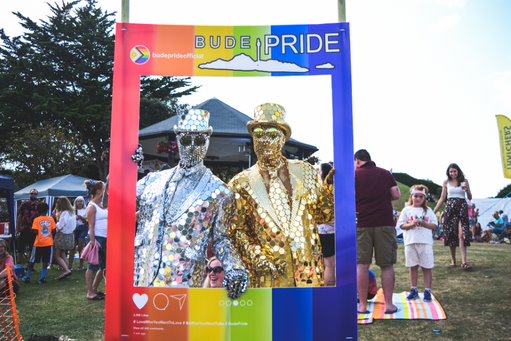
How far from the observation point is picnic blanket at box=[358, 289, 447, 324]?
447 centimetres

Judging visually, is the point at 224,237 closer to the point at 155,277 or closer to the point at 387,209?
the point at 155,277

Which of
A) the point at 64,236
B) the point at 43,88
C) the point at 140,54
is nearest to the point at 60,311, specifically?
the point at 64,236

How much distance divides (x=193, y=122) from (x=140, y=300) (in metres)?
0.98

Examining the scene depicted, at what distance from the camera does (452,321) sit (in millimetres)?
4344

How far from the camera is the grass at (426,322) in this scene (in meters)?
4.09

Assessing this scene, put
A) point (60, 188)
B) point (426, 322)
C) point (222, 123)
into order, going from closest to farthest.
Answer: point (222, 123), point (426, 322), point (60, 188)

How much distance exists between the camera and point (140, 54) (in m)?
2.14

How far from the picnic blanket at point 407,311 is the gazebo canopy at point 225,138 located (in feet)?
8.85

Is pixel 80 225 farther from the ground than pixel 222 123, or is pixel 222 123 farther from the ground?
pixel 222 123

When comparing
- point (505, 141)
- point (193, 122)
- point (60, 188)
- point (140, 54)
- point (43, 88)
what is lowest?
point (193, 122)

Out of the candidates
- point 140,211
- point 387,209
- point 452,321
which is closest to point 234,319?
point 140,211

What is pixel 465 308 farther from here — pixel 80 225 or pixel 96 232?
pixel 80 225

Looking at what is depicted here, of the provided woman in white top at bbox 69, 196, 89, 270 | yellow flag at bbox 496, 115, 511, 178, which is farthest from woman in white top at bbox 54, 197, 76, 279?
yellow flag at bbox 496, 115, 511, 178

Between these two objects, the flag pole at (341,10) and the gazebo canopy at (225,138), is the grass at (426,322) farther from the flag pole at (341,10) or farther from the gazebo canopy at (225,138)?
the flag pole at (341,10)
